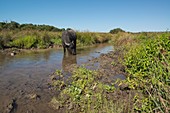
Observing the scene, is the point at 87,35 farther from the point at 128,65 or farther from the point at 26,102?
the point at 26,102

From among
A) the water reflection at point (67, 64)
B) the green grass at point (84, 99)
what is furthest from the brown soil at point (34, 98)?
the water reflection at point (67, 64)

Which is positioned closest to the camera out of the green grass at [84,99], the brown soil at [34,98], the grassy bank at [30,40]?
the green grass at [84,99]

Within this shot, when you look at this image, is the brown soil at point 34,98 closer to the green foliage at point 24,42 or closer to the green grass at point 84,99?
the green grass at point 84,99

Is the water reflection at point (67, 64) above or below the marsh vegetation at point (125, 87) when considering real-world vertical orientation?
below

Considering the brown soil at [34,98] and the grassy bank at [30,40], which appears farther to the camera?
the grassy bank at [30,40]

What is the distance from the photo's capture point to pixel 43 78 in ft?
20.8

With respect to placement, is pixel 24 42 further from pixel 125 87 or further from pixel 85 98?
pixel 85 98

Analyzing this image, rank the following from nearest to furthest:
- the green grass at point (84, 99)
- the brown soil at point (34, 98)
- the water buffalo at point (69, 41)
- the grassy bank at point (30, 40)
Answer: the green grass at point (84, 99) < the brown soil at point (34, 98) < the water buffalo at point (69, 41) < the grassy bank at point (30, 40)

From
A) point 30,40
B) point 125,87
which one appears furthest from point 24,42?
point 125,87

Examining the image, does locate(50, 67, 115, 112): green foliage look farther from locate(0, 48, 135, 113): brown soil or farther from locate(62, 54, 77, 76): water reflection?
locate(62, 54, 77, 76): water reflection

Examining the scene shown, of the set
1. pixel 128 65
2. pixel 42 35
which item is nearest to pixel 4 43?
pixel 42 35

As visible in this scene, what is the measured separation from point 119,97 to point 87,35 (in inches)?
687

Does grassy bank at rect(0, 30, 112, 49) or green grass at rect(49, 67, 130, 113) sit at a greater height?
grassy bank at rect(0, 30, 112, 49)

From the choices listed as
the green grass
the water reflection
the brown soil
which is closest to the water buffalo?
the water reflection
